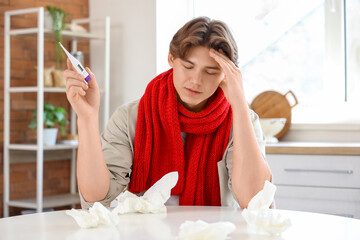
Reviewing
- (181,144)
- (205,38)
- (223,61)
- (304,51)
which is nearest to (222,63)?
(223,61)

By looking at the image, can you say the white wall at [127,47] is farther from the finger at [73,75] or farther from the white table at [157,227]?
the white table at [157,227]

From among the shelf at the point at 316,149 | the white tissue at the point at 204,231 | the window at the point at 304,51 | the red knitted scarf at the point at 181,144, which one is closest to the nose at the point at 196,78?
the red knitted scarf at the point at 181,144

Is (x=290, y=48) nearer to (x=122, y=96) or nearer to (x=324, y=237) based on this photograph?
(x=122, y=96)

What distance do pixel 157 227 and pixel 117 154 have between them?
0.58m

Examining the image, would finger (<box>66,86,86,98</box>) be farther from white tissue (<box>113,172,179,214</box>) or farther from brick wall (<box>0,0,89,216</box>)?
brick wall (<box>0,0,89,216</box>)

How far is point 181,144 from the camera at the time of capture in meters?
1.80

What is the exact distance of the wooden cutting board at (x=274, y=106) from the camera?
10.8 ft

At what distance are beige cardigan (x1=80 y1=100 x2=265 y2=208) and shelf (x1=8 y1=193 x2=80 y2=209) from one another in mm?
1729

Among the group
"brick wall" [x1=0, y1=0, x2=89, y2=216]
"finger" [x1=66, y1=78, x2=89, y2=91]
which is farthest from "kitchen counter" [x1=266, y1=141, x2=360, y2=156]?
"brick wall" [x1=0, y1=0, x2=89, y2=216]

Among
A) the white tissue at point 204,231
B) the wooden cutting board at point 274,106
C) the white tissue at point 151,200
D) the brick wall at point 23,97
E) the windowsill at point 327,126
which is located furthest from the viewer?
the brick wall at point 23,97

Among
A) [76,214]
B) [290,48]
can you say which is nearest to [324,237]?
[76,214]

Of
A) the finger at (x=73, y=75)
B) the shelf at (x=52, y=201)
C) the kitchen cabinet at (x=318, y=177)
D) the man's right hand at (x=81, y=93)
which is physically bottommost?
the shelf at (x=52, y=201)

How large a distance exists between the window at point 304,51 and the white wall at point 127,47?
0.33ft

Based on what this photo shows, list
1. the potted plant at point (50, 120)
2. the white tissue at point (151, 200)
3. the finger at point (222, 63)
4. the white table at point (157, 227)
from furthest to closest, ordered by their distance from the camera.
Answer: the potted plant at point (50, 120), the finger at point (222, 63), the white tissue at point (151, 200), the white table at point (157, 227)
